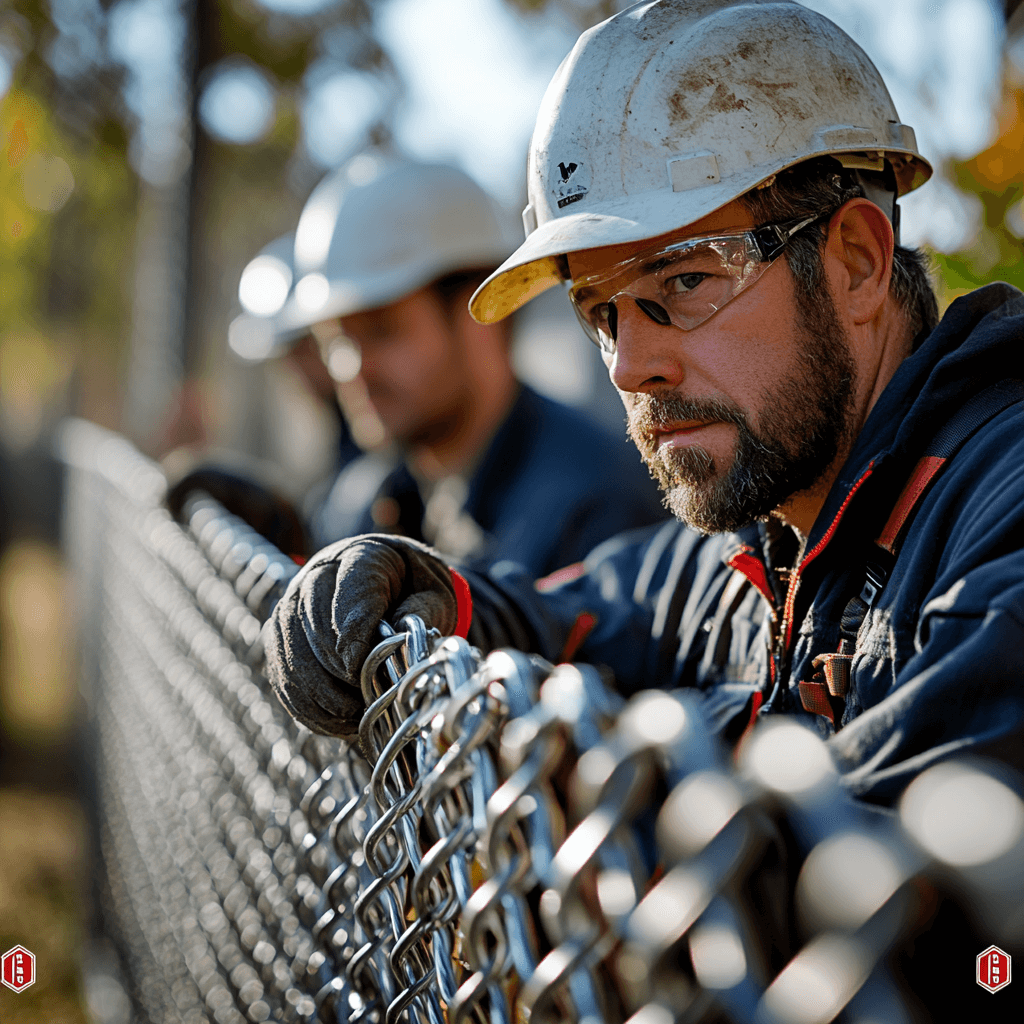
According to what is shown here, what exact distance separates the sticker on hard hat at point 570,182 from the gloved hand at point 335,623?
2.83ft

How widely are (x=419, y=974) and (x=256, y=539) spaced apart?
3.92ft

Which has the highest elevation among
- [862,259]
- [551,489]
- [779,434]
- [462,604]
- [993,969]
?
[862,259]

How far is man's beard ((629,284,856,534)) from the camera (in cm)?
208

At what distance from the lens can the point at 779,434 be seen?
2.08 meters

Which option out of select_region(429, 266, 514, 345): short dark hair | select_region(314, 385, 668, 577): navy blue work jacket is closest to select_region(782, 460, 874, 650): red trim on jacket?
select_region(314, 385, 668, 577): navy blue work jacket

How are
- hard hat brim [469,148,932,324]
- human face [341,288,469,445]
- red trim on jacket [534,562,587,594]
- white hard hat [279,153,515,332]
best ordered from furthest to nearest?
white hard hat [279,153,515,332] → human face [341,288,469,445] → red trim on jacket [534,562,587,594] → hard hat brim [469,148,932,324]

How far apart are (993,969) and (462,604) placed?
1.24m

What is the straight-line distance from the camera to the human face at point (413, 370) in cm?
446

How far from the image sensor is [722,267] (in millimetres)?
2086

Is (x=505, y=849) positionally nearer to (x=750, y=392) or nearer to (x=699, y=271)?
(x=750, y=392)

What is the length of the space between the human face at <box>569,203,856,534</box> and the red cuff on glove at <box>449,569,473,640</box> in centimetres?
53

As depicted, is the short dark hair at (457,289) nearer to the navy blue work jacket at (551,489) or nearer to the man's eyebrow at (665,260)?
the navy blue work jacket at (551,489)

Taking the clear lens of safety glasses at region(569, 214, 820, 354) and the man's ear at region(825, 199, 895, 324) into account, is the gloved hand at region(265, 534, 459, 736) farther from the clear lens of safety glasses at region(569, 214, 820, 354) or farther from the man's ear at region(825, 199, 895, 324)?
the man's ear at region(825, 199, 895, 324)

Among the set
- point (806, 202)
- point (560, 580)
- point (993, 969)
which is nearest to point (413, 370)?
point (560, 580)
